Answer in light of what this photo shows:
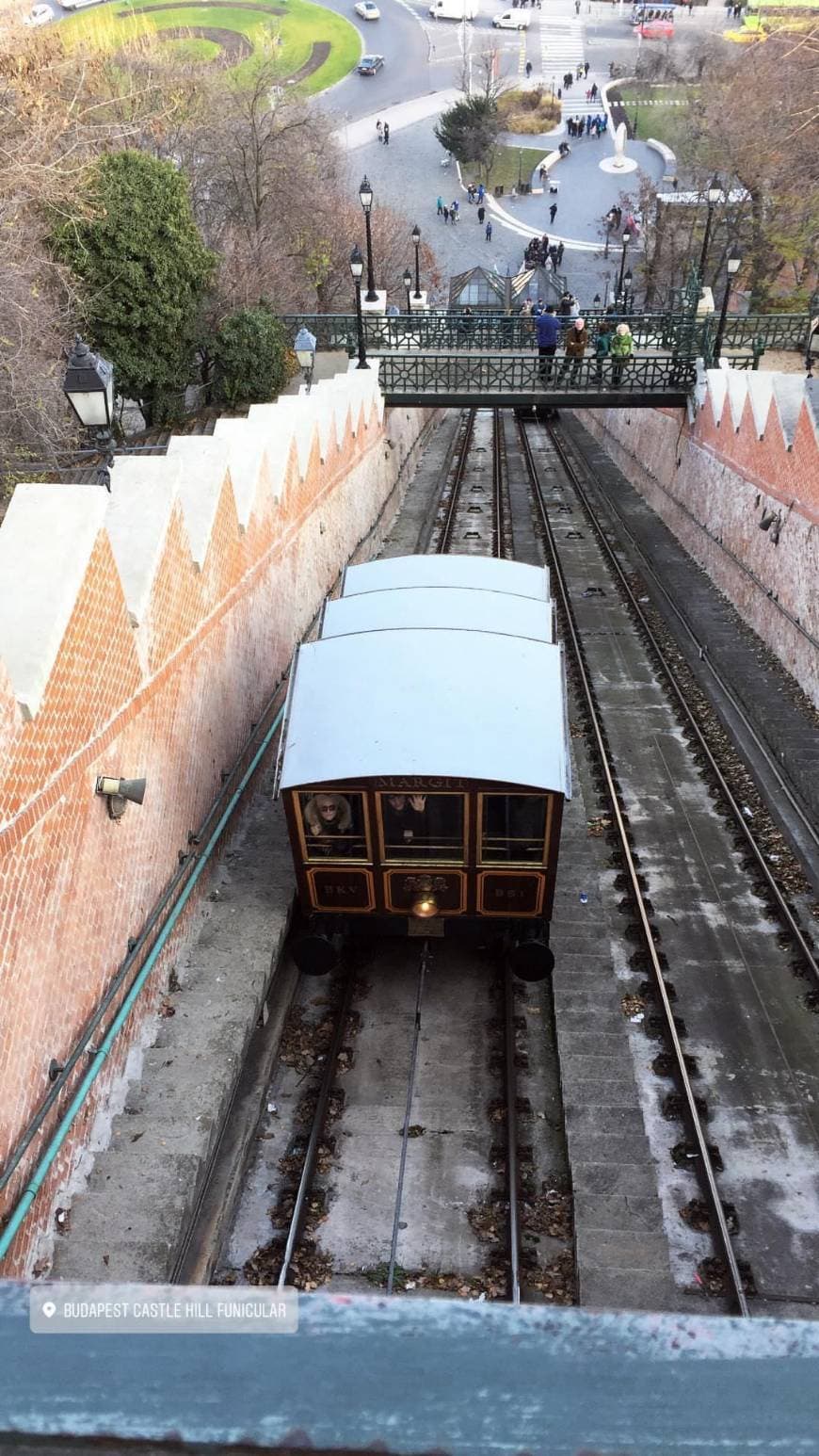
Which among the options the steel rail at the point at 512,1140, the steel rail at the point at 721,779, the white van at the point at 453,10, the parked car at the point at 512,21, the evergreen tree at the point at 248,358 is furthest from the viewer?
the parked car at the point at 512,21

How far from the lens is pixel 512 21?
92125 millimetres

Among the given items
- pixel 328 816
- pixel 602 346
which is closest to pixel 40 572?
Answer: pixel 328 816

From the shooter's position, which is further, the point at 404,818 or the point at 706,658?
the point at 706,658

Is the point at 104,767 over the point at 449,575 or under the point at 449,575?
under

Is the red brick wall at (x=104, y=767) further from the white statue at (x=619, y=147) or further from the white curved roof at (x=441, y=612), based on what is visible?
the white statue at (x=619, y=147)

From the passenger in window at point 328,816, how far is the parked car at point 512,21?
109132 mm

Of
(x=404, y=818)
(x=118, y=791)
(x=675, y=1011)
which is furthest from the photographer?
(x=675, y=1011)

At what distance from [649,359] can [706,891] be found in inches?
657

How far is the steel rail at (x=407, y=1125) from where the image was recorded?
248 inches

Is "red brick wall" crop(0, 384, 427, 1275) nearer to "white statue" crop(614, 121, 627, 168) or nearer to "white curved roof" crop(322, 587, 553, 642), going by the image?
"white curved roof" crop(322, 587, 553, 642)

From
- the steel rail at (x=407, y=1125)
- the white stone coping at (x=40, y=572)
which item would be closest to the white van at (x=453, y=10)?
the white stone coping at (x=40, y=572)

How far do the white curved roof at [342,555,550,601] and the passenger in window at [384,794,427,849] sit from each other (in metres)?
3.17

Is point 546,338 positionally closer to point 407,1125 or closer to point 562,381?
point 562,381

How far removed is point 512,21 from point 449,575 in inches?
4202
